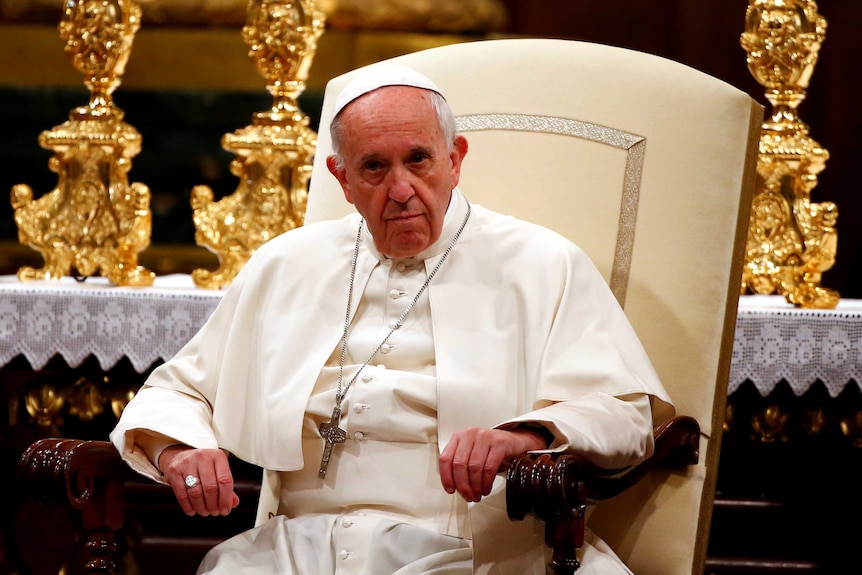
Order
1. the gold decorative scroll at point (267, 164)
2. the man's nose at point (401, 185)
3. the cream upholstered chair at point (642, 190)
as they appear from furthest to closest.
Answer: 1. the gold decorative scroll at point (267, 164)
2. the cream upholstered chair at point (642, 190)
3. the man's nose at point (401, 185)

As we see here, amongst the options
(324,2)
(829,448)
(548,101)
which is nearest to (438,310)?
(548,101)

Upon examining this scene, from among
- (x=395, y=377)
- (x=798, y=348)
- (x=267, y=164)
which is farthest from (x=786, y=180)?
(x=395, y=377)

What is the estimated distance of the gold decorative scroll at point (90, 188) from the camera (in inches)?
171

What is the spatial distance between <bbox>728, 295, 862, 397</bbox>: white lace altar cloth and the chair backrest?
711mm

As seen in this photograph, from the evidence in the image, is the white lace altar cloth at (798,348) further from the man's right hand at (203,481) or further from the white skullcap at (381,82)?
the man's right hand at (203,481)

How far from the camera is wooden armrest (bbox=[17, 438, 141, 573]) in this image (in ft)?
8.51

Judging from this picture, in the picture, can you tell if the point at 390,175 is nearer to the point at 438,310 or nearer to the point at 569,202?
the point at 438,310

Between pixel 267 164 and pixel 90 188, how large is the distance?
608 mm

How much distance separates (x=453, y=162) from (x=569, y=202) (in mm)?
369

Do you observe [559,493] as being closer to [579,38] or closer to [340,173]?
[340,173]

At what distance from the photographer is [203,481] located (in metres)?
2.59

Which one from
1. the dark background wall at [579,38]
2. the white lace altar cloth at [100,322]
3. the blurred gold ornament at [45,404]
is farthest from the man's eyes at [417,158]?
the dark background wall at [579,38]

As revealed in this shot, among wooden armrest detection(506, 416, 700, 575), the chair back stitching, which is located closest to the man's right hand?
wooden armrest detection(506, 416, 700, 575)

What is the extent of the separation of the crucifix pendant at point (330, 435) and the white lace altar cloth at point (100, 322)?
3.91 feet
